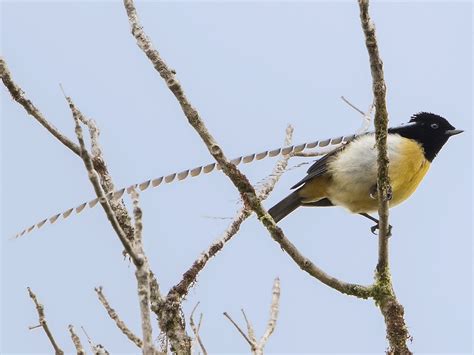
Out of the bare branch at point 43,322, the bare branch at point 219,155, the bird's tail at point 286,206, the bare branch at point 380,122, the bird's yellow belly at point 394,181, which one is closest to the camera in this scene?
the bare branch at point 43,322

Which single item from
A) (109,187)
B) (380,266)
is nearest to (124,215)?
(109,187)

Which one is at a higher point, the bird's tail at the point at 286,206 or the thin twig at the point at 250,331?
the bird's tail at the point at 286,206

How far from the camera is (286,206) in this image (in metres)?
6.88

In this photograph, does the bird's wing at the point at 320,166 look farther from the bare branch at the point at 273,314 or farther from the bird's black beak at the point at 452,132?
the bare branch at the point at 273,314

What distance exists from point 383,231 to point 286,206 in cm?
233

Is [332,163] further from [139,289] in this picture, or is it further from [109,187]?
[139,289]

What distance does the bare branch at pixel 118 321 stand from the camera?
4055mm

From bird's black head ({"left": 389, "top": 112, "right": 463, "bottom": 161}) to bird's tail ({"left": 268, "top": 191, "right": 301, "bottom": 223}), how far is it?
0.97 metres

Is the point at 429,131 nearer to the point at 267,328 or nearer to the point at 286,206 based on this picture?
the point at 286,206

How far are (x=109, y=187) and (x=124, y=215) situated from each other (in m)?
0.18

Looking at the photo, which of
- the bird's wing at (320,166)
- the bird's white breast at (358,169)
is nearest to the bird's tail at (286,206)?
the bird's wing at (320,166)

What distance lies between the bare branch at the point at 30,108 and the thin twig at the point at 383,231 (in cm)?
157

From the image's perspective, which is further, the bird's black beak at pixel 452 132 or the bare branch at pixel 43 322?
the bird's black beak at pixel 452 132

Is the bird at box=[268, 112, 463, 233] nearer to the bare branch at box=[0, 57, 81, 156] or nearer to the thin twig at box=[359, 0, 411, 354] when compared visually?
the thin twig at box=[359, 0, 411, 354]
